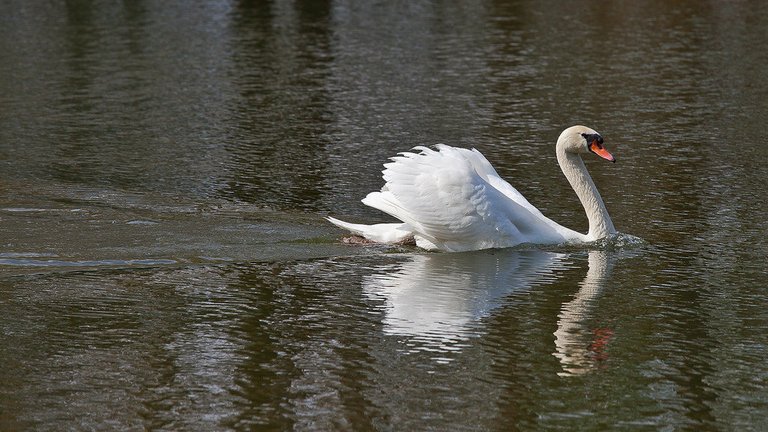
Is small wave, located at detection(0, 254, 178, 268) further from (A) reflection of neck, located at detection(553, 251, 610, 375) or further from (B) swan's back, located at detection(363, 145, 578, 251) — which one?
(A) reflection of neck, located at detection(553, 251, 610, 375)

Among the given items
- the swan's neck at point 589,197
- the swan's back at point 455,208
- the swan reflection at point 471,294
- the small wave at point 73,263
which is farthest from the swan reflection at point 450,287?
the small wave at point 73,263

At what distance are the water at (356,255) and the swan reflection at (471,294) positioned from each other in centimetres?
3

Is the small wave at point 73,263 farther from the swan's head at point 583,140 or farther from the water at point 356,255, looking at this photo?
the swan's head at point 583,140

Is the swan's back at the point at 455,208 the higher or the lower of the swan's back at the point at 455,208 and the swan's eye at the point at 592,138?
the lower

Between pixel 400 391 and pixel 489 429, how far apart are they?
641mm

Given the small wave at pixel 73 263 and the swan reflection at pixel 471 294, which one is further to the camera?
the small wave at pixel 73 263

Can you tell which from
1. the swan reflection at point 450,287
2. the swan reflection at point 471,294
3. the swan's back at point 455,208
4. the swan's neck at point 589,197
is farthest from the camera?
the swan's neck at point 589,197

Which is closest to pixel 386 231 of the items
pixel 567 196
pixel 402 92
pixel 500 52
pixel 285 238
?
pixel 285 238

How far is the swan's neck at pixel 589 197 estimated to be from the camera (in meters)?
9.98

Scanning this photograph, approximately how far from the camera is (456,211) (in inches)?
378

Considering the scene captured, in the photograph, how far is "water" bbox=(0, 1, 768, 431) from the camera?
6590 mm

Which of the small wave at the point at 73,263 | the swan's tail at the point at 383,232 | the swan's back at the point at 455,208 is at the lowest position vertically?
the small wave at the point at 73,263

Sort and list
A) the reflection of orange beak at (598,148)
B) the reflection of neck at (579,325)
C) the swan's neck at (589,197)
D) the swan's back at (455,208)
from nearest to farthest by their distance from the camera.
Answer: the reflection of neck at (579,325), the swan's back at (455,208), the swan's neck at (589,197), the reflection of orange beak at (598,148)

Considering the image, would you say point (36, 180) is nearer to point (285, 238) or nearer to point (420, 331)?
point (285, 238)
